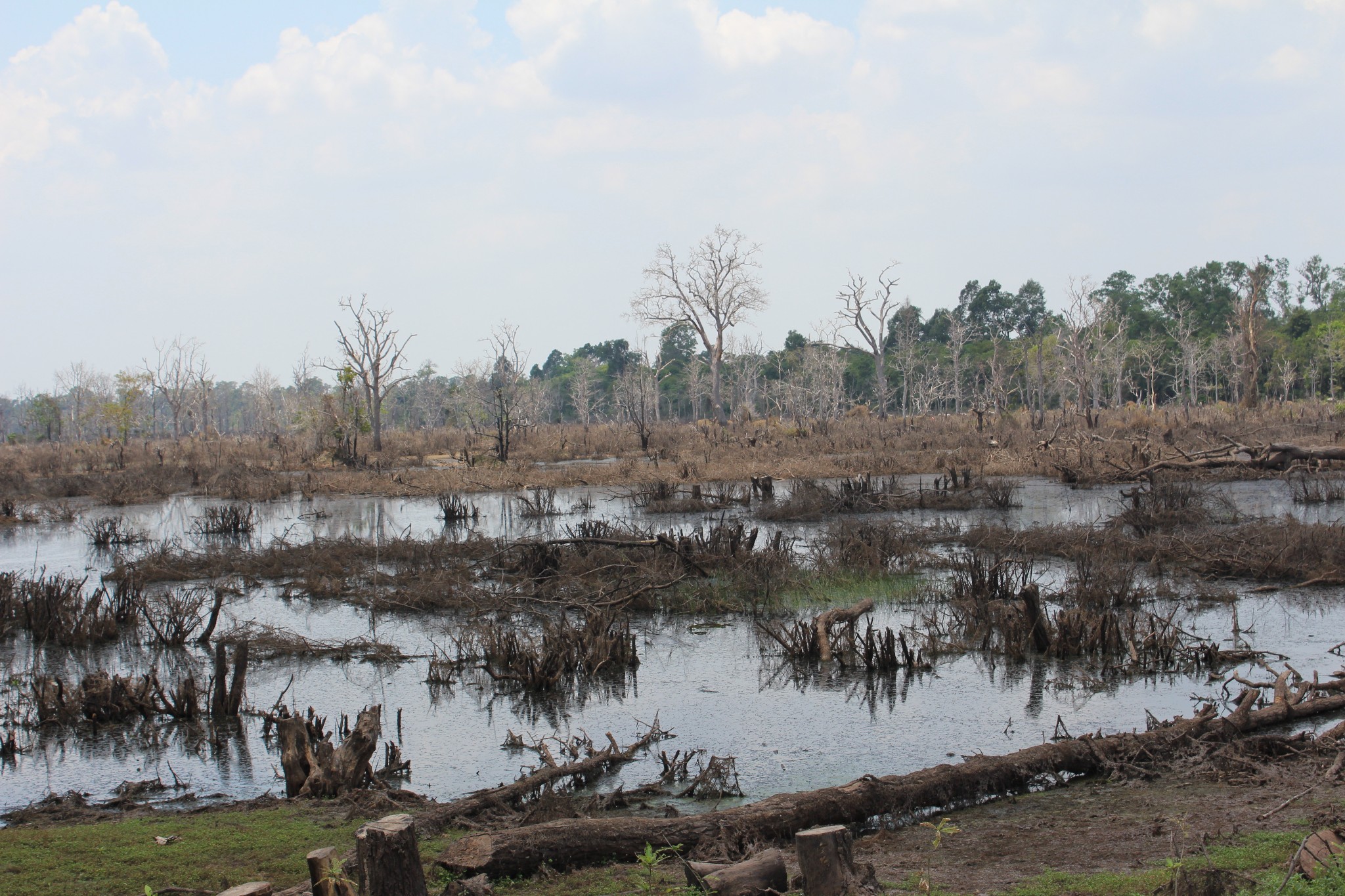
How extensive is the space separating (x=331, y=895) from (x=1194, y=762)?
4585mm

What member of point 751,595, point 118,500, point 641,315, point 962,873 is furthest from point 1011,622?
point 641,315

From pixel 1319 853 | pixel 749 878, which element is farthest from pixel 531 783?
pixel 1319 853

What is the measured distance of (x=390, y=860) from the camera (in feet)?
11.4

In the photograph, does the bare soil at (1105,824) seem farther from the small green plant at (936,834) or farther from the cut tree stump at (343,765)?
the cut tree stump at (343,765)

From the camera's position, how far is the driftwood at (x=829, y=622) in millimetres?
8812

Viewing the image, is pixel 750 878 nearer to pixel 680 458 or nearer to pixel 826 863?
pixel 826 863

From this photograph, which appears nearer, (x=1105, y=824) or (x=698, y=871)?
(x=698, y=871)

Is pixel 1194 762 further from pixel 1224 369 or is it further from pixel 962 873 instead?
pixel 1224 369

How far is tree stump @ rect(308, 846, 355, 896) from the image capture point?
3500 mm

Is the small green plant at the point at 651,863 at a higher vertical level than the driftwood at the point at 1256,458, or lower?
lower

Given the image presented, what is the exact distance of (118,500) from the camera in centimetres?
2481

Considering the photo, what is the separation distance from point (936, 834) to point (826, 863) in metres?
1.14

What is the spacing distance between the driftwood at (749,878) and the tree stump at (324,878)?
1.29 m

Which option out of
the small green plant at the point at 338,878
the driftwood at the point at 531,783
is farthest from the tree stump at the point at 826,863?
the driftwood at the point at 531,783
